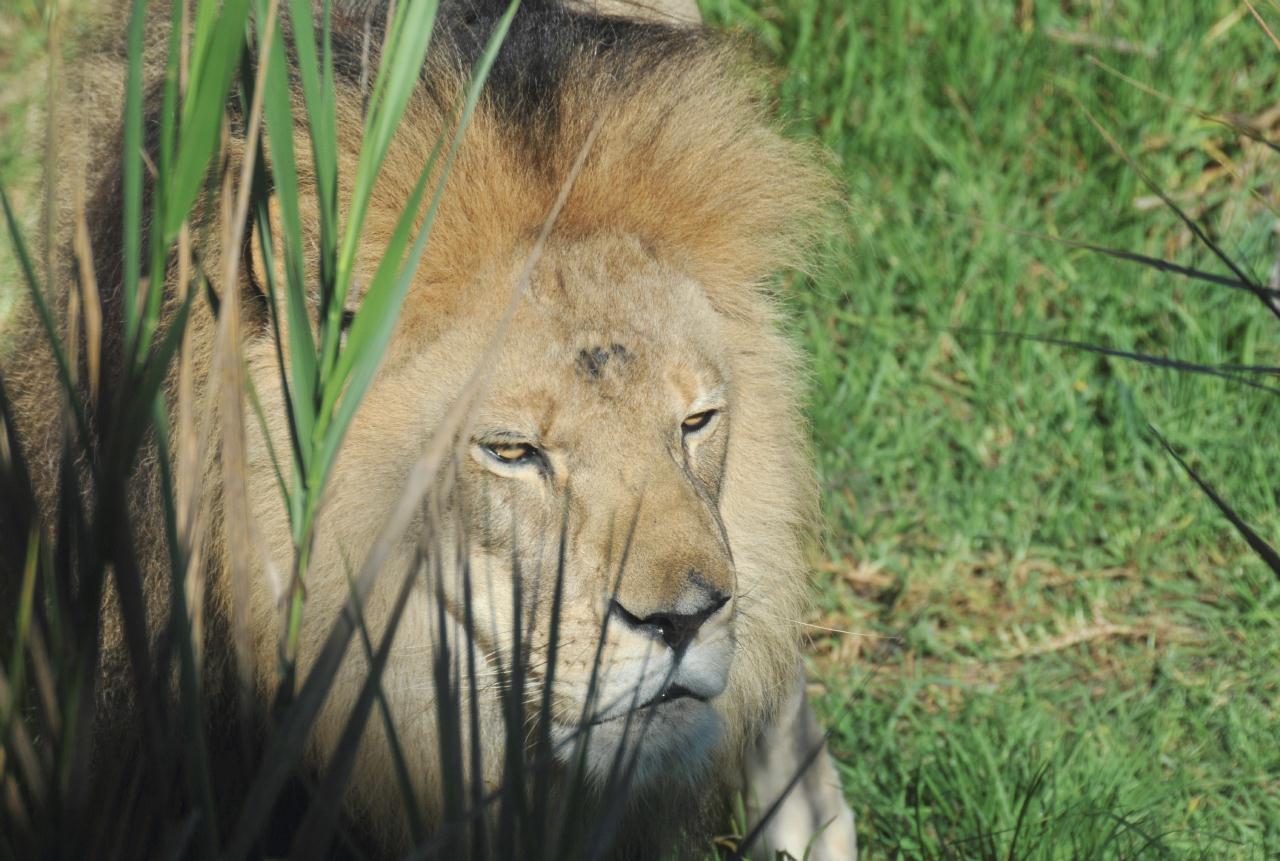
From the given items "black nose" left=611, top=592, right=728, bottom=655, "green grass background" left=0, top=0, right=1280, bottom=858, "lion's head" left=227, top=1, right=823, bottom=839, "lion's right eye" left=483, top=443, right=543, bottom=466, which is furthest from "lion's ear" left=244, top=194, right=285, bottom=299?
"green grass background" left=0, top=0, right=1280, bottom=858

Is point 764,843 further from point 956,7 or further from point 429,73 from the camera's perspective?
point 956,7

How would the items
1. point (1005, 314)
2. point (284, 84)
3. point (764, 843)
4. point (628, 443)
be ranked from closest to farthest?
point (284, 84)
point (628, 443)
point (764, 843)
point (1005, 314)

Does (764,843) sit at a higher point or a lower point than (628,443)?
lower

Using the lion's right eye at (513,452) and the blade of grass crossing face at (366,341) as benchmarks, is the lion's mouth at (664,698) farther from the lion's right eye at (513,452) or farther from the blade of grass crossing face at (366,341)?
the blade of grass crossing face at (366,341)

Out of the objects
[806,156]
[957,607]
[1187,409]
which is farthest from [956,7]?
[806,156]

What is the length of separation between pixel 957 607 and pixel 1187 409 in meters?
0.86

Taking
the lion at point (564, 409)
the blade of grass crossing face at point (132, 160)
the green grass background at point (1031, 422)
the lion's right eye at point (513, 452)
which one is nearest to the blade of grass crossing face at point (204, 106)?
the blade of grass crossing face at point (132, 160)

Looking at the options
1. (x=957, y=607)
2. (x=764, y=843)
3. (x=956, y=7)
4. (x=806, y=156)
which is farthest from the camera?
(x=956, y=7)

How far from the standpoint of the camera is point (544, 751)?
1.63 metres

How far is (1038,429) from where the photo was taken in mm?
4215

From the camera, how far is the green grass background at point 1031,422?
10.5ft

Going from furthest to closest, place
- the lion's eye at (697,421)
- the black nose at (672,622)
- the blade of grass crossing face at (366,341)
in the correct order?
the lion's eye at (697,421), the black nose at (672,622), the blade of grass crossing face at (366,341)

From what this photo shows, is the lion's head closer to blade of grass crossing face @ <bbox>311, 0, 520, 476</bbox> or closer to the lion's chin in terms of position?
the lion's chin

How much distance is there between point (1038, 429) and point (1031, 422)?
0.03 meters
